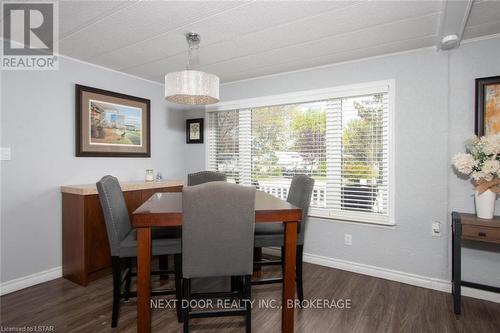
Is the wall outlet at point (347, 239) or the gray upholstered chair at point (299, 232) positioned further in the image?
the wall outlet at point (347, 239)

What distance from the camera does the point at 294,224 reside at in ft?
6.37

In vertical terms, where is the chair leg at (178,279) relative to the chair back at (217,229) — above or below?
below

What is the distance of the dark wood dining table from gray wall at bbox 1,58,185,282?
149cm

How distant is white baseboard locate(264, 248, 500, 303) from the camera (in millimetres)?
2438

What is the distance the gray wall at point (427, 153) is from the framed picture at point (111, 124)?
2.61 m

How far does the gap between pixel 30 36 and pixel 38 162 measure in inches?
44.9

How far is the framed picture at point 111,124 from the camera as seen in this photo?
3029 millimetres

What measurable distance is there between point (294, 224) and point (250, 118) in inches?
84.1

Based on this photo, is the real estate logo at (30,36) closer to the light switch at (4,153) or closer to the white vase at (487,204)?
the light switch at (4,153)

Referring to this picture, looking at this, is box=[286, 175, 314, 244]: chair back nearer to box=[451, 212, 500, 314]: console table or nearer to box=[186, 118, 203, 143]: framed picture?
box=[451, 212, 500, 314]: console table

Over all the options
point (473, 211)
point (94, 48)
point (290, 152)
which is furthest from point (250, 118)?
point (473, 211)

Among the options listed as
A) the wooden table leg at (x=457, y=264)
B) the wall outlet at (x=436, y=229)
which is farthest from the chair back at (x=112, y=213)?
the wall outlet at (x=436, y=229)

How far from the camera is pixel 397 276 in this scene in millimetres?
2779

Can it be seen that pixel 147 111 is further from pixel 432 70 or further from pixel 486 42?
pixel 486 42
